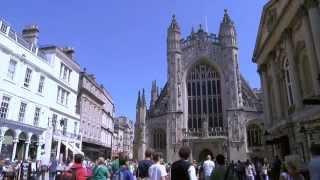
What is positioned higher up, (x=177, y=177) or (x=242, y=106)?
(x=242, y=106)

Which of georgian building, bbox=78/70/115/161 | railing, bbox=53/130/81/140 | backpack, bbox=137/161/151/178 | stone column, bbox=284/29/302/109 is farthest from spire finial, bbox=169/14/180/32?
backpack, bbox=137/161/151/178

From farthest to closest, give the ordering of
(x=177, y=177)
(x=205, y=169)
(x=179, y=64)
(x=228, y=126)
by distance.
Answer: (x=179, y=64)
(x=228, y=126)
(x=205, y=169)
(x=177, y=177)

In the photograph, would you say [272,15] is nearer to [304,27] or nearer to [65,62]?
[304,27]

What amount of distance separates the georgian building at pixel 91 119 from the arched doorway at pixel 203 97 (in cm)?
1297

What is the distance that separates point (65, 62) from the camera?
29500 mm

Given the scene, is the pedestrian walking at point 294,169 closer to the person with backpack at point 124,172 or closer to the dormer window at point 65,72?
the person with backpack at point 124,172

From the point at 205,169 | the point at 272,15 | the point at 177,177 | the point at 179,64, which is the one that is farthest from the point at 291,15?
the point at 179,64

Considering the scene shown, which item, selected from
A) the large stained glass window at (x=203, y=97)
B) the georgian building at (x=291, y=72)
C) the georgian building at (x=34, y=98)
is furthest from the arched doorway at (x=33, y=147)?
the large stained glass window at (x=203, y=97)

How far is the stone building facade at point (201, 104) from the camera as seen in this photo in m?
40.9

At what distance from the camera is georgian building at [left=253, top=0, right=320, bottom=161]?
44.7ft

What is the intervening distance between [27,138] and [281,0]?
66.7 feet

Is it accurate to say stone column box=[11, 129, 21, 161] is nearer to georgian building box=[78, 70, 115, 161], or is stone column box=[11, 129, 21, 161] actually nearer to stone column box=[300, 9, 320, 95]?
georgian building box=[78, 70, 115, 161]

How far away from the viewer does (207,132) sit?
4169cm

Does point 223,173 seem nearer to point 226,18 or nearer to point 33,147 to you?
point 33,147
